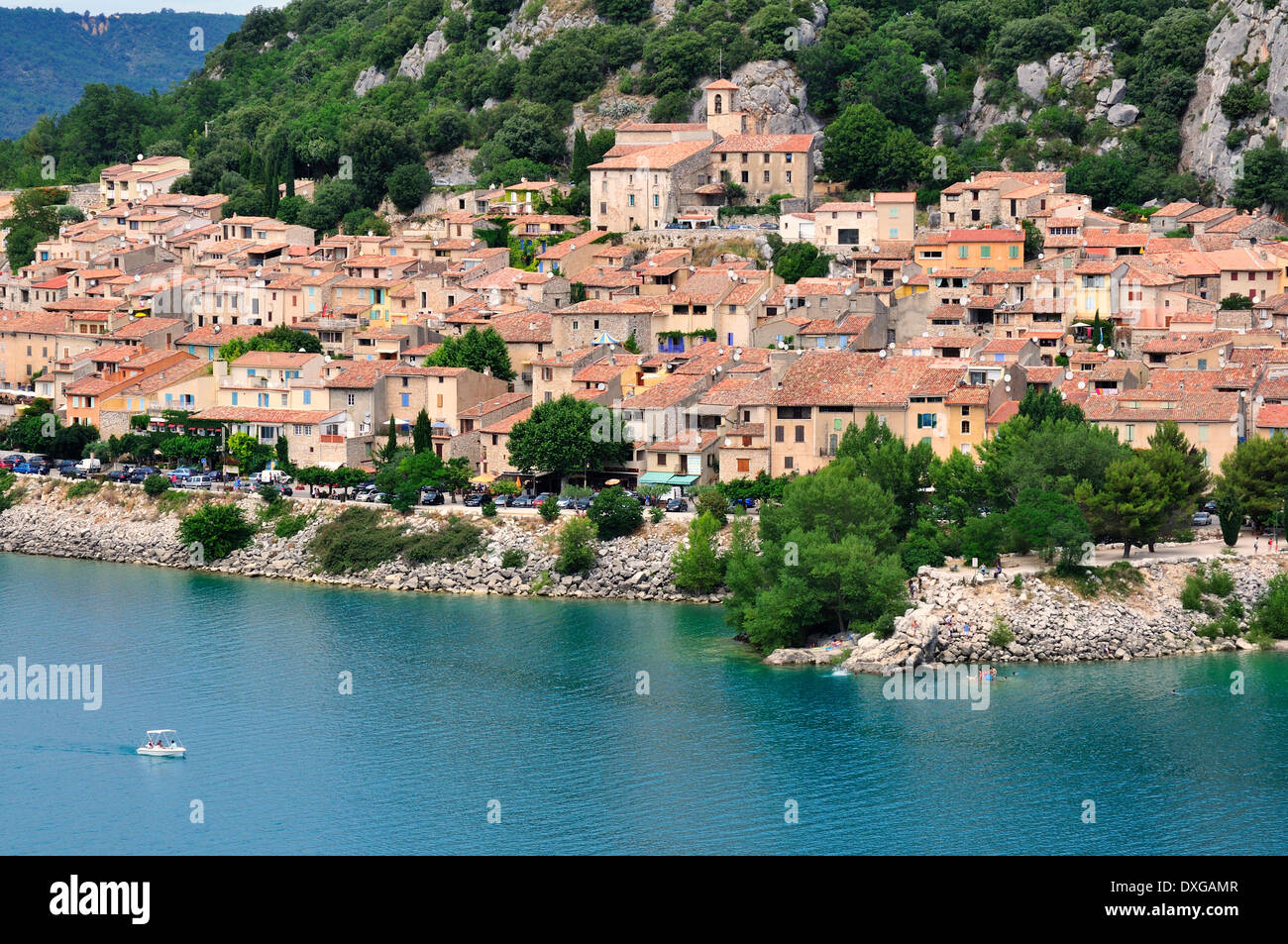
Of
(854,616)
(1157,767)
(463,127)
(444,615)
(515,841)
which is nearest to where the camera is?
(515,841)

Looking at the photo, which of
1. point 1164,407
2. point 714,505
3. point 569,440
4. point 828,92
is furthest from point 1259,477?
point 828,92

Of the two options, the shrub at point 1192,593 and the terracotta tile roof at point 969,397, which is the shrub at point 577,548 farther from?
the shrub at point 1192,593

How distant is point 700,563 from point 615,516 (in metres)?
2.39

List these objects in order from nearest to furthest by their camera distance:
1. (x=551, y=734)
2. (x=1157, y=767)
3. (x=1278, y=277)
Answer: (x=1157, y=767)
(x=551, y=734)
(x=1278, y=277)

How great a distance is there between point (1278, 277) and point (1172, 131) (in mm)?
10942

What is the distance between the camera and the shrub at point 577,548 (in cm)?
4225

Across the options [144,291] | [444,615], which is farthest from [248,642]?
[144,291]

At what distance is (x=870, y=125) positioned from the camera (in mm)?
61375

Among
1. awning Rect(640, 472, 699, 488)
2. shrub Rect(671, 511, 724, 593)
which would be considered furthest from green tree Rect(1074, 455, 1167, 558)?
awning Rect(640, 472, 699, 488)

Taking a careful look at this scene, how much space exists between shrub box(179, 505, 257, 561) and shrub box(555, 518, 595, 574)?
7367mm

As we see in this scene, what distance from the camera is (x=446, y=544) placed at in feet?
144

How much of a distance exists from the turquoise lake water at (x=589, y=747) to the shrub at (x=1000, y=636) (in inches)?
26.7

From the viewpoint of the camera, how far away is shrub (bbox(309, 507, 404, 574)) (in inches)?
1736

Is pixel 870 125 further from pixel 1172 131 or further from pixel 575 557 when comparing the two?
pixel 575 557
